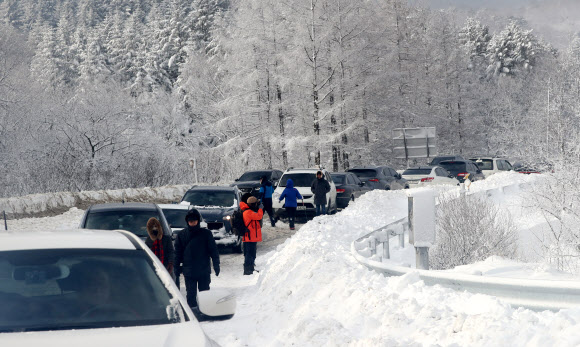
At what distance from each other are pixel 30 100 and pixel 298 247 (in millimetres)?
27846

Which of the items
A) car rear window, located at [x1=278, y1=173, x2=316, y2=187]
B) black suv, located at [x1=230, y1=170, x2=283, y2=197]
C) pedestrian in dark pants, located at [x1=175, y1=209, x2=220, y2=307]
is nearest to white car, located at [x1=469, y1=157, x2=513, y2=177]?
black suv, located at [x1=230, y1=170, x2=283, y2=197]

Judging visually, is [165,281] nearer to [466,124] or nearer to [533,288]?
[533,288]

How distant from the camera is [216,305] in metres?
4.11

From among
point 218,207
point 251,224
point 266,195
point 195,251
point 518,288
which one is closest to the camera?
point 518,288

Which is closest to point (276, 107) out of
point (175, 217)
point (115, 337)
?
point (175, 217)

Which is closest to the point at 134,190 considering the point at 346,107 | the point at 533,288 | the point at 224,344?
the point at 346,107

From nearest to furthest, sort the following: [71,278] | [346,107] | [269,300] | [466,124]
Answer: [71,278]
[269,300]
[346,107]
[466,124]

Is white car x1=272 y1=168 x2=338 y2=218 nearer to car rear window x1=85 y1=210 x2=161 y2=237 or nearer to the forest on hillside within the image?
the forest on hillside

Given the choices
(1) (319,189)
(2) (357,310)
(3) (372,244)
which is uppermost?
(1) (319,189)

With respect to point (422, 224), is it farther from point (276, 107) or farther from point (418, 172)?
point (276, 107)

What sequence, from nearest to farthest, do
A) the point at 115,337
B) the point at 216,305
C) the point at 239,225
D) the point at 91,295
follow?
1. the point at 115,337
2. the point at 91,295
3. the point at 216,305
4. the point at 239,225

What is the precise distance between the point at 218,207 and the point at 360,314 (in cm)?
1024

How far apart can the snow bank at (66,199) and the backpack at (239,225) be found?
10.7 m

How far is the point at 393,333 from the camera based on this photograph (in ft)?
22.0
